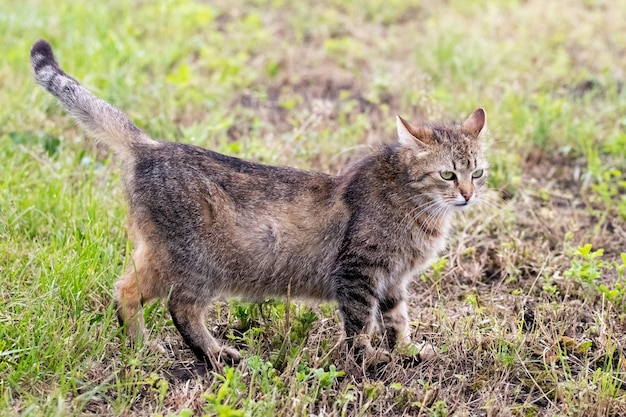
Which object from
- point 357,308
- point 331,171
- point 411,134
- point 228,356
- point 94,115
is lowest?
point 228,356

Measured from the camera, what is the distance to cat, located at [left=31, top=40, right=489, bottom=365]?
4.12 metres

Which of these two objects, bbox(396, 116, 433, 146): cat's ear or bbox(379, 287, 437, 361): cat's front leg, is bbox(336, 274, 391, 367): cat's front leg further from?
bbox(396, 116, 433, 146): cat's ear

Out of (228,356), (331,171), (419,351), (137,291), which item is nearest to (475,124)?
(419,351)

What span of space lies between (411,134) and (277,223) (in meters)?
0.87

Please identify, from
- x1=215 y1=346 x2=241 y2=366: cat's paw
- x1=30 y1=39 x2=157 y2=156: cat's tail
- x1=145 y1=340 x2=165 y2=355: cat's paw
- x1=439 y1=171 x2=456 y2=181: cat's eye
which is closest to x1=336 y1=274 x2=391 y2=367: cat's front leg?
x1=215 y1=346 x2=241 y2=366: cat's paw

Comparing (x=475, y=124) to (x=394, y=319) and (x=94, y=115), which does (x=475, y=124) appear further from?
(x=94, y=115)

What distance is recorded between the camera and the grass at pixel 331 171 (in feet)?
12.6

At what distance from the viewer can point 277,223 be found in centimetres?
426

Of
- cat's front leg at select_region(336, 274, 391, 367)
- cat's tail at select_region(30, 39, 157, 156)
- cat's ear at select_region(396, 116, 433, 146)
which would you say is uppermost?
cat's ear at select_region(396, 116, 433, 146)

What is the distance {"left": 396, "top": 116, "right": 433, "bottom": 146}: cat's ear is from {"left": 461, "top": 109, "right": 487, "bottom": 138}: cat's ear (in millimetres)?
249

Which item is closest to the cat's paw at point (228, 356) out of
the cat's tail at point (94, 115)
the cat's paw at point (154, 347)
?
the cat's paw at point (154, 347)

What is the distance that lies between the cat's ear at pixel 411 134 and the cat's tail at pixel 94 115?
4.37 ft

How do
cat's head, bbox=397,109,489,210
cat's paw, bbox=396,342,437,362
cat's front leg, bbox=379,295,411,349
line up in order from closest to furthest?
cat's paw, bbox=396,342,437,362, cat's head, bbox=397,109,489,210, cat's front leg, bbox=379,295,411,349

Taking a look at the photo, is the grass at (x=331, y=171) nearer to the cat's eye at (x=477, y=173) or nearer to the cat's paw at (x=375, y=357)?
the cat's paw at (x=375, y=357)
